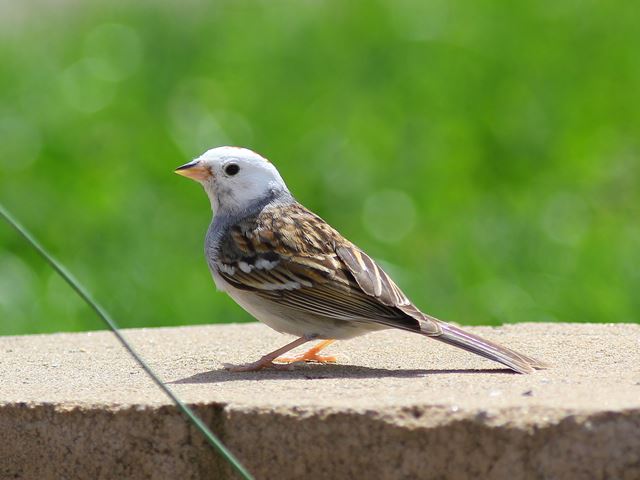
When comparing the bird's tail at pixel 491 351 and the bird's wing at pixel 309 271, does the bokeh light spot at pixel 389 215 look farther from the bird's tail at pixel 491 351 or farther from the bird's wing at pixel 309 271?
the bird's tail at pixel 491 351

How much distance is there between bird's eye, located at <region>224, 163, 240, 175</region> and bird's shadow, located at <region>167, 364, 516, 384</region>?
872mm

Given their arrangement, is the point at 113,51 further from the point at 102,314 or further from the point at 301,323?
the point at 102,314

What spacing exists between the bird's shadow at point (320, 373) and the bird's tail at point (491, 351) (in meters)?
0.04

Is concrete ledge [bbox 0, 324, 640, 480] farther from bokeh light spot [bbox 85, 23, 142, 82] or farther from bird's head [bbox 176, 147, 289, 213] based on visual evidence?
bokeh light spot [bbox 85, 23, 142, 82]

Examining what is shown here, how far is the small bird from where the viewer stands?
14.7ft

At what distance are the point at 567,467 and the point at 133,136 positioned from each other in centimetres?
645

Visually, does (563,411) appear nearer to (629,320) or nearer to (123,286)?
(629,320)

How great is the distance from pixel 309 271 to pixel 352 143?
15.0 feet

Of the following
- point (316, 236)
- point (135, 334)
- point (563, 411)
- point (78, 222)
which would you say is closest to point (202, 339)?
point (135, 334)

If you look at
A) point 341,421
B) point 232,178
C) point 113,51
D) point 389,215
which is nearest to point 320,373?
point 341,421

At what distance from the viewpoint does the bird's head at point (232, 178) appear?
202 inches

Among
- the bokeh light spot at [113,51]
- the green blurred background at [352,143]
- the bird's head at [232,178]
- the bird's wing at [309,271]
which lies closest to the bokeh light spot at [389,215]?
the green blurred background at [352,143]

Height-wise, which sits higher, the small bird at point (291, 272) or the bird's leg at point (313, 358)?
the small bird at point (291, 272)

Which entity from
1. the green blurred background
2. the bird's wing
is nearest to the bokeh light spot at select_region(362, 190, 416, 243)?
the green blurred background
